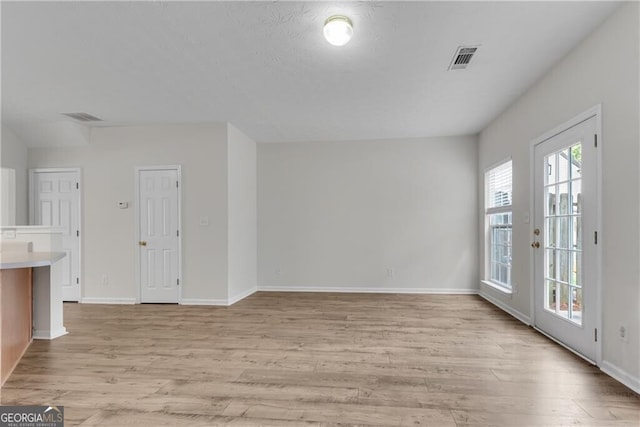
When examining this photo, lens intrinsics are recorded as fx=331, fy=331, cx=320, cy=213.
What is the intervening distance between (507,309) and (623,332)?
2091mm

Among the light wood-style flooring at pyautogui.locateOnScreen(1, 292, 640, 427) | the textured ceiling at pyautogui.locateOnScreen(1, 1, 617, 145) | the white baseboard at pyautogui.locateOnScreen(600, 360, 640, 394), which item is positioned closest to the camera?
the light wood-style flooring at pyautogui.locateOnScreen(1, 292, 640, 427)

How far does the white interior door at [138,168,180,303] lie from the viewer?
191 inches

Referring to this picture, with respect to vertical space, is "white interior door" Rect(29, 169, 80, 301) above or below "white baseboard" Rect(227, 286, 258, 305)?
above

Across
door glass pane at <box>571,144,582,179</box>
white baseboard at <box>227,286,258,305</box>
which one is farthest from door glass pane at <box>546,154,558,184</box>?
white baseboard at <box>227,286,258,305</box>

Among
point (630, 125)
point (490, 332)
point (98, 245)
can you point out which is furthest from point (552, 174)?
point (98, 245)

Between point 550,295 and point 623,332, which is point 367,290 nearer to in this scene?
point 550,295

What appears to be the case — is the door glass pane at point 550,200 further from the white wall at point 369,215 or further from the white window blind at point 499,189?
the white wall at point 369,215

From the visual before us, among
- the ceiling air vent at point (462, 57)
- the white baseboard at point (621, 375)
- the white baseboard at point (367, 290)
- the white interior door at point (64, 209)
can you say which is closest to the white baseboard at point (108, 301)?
the white interior door at point (64, 209)

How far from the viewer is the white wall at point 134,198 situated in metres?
4.80

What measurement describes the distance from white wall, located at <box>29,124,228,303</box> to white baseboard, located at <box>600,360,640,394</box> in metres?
4.16

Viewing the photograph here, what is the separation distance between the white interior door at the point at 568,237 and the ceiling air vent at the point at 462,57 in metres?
1.09

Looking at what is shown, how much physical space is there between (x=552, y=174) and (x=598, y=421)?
87.9 inches

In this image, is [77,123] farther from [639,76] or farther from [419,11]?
[639,76]

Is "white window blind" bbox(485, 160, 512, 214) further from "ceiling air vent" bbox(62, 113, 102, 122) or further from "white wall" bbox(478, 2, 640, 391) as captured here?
"ceiling air vent" bbox(62, 113, 102, 122)
